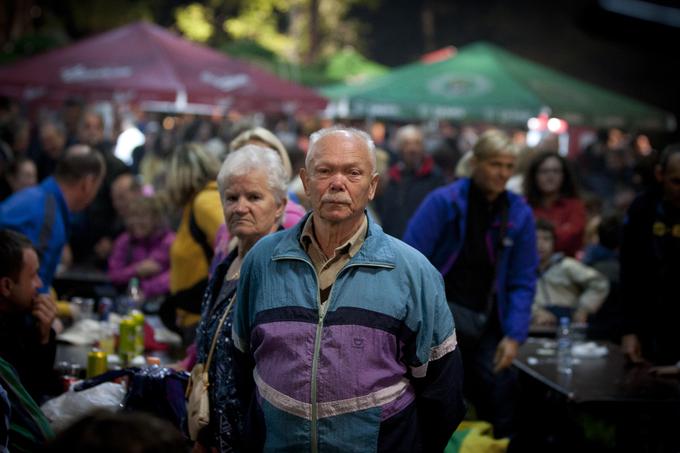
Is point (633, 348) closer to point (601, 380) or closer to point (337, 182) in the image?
point (601, 380)

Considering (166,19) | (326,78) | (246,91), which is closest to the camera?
(246,91)

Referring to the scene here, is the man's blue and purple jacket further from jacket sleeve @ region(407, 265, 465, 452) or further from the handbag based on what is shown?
the handbag

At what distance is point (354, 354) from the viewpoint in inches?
130

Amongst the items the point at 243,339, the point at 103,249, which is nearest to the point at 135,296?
the point at 103,249

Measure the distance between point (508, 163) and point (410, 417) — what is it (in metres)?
2.68

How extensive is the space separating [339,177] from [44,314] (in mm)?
2140

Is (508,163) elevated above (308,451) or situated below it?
above

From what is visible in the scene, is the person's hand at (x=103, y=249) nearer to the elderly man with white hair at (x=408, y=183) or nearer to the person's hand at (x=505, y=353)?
the elderly man with white hair at (x=408, y=183)

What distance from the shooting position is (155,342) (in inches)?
247

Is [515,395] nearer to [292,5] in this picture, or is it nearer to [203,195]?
[203,195]

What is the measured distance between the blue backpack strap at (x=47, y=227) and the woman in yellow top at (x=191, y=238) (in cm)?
80

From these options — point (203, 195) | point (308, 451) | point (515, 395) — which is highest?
point (203, 195)

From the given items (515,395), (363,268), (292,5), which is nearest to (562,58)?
(292,5)

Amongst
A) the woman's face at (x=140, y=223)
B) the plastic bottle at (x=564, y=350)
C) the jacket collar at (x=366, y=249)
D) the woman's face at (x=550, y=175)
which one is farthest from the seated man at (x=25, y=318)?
the woman's face at (x=550, y=175)
